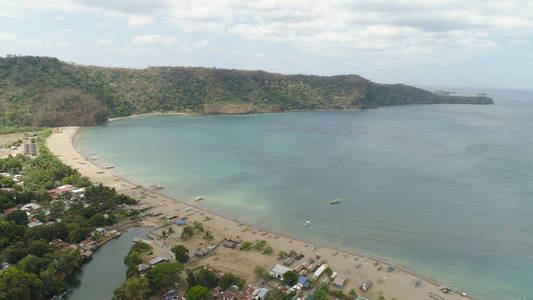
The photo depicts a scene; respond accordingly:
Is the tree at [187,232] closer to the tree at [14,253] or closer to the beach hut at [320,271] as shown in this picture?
the tree at [14,253]

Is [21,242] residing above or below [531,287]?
above

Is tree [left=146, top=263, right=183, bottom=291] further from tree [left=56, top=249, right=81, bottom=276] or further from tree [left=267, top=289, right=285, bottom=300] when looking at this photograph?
tree [left=267, top=289, right=285, bottom=300]

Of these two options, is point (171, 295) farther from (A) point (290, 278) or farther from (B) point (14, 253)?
(B) point (14, 253)

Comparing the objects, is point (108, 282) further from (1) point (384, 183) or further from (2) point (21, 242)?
(1) point (384, 183)

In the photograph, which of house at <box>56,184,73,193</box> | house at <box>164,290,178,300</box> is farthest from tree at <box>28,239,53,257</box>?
house at <box>56,184,73,193</box>

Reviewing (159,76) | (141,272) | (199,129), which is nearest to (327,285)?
(141,272)

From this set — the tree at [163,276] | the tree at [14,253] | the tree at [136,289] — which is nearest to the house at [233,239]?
the tree at [163,276]
